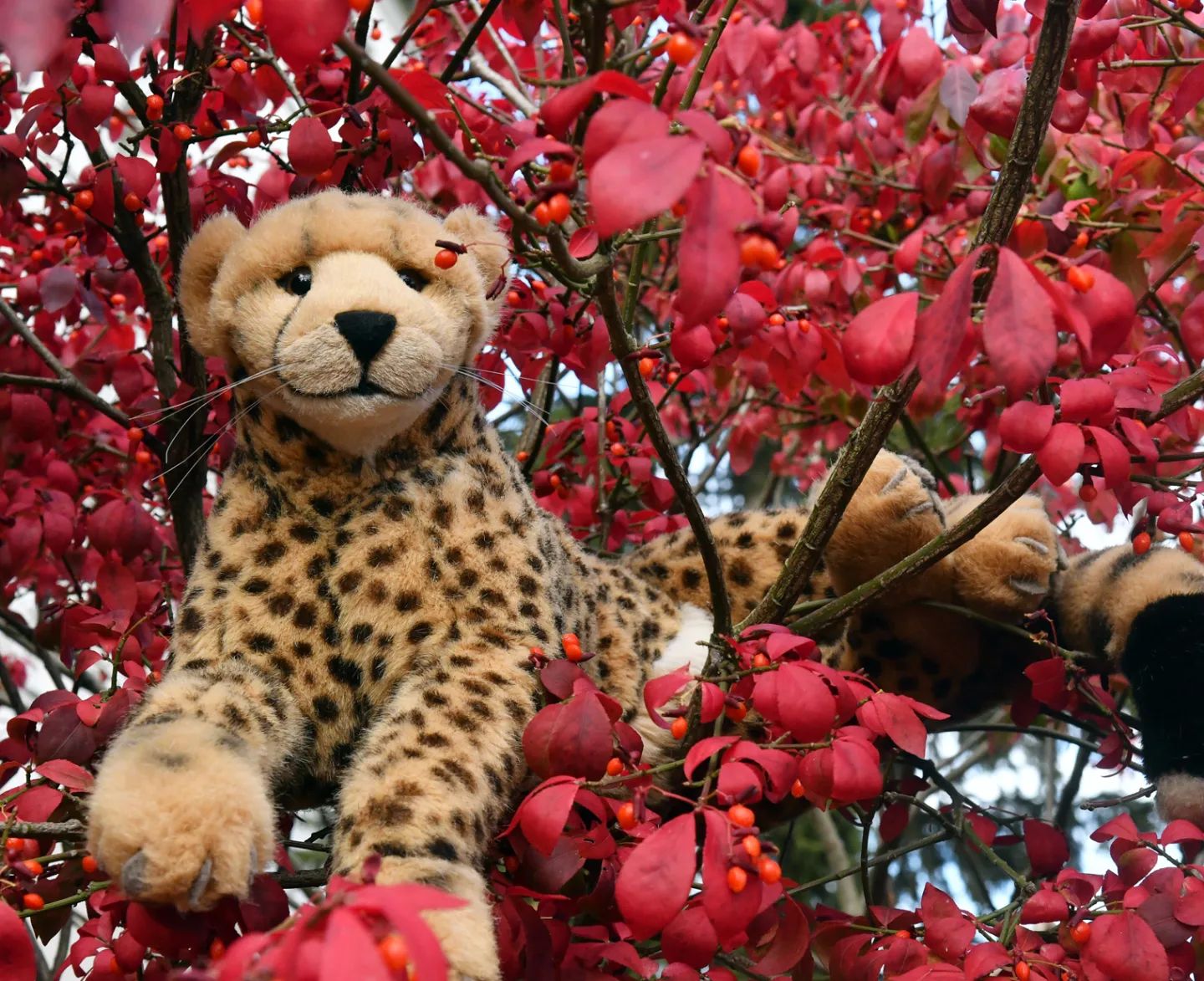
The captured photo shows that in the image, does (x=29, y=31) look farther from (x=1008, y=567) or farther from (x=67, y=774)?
(x=1008, y=567)

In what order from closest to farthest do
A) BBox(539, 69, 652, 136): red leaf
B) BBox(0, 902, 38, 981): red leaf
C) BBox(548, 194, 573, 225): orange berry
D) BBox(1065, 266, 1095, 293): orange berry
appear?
BBox(539, 69, 652, 136): red leaf → BBox(548, 194, 573, 225): orange berry → BBox(1065, 266, 1095, 293): orange berry → BBox(0, 902, 38, 981): red leaf

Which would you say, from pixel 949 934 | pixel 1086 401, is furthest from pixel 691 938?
pixel 1086 401

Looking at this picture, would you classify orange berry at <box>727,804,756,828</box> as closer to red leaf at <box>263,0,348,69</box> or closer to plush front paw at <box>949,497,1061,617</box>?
red leaf at <box>263,0,348,69</box>

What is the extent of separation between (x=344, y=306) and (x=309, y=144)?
1.62ft

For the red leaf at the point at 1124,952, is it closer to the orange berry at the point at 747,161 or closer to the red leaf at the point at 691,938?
the red leaf at the point at 691,938

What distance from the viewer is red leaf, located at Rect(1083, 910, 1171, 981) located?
187 cm

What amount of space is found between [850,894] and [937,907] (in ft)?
7.86

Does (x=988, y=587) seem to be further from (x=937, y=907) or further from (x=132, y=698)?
(x=132, y=698)

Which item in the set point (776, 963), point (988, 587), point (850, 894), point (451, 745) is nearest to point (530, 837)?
point (451, 745)

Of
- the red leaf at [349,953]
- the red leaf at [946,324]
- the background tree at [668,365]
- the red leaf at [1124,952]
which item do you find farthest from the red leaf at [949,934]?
the red leaf at [349,953]

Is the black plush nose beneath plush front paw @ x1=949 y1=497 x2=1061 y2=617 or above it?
above

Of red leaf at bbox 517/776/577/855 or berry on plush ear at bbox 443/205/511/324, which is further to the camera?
berry on plush ear at bbox 443/205/511/324

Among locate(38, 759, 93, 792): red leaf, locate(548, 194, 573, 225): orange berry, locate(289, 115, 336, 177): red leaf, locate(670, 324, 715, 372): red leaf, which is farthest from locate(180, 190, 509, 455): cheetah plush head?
locate(38, 759, 93, 792): red leaf

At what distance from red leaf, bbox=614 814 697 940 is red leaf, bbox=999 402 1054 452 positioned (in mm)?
718
